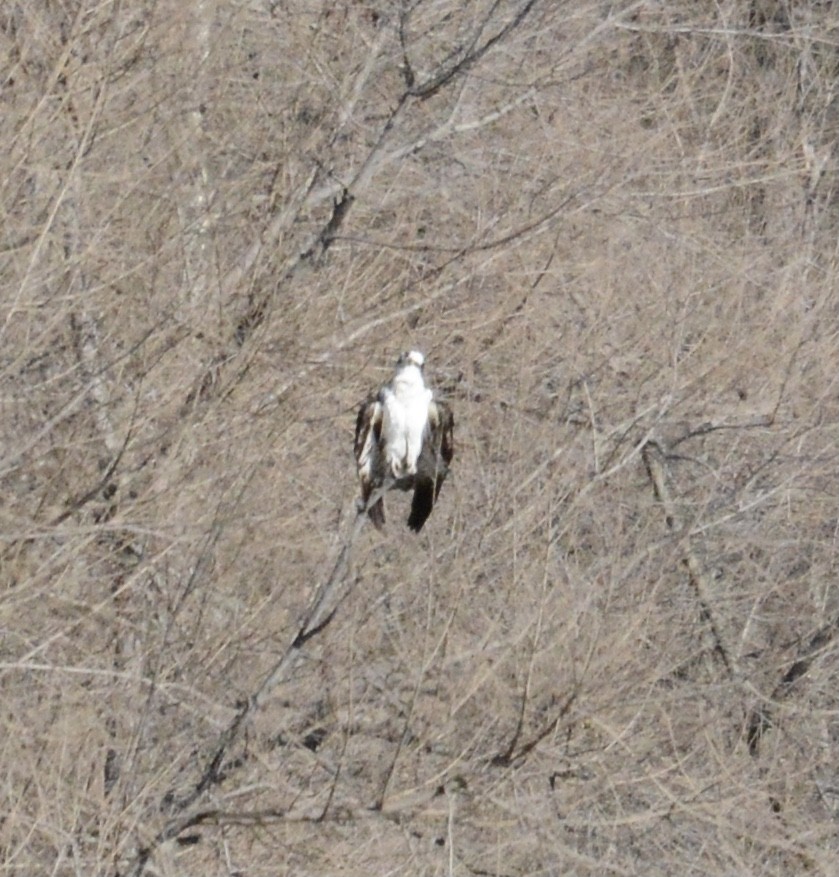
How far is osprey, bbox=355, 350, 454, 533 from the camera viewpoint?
7434 millimetres

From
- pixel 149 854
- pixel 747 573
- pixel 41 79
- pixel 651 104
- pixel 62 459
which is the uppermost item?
pixel 41 79

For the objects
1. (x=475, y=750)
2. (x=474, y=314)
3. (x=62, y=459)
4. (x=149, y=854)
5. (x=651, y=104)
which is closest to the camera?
(x=149, y=854)

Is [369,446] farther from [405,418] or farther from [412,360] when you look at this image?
[412,360]

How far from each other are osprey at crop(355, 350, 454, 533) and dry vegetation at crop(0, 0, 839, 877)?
36cm

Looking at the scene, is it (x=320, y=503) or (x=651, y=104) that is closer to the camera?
(x=320, y=503)

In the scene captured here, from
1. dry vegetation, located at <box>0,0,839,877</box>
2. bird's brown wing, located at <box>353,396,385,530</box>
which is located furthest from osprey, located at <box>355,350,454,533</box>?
dry vegetation, located at <box>0,0,839,877</box>

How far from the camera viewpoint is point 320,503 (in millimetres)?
9875

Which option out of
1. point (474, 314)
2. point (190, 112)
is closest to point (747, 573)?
point (474, 314)

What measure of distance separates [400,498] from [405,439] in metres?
3.42

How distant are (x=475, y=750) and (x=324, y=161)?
362 centimetres

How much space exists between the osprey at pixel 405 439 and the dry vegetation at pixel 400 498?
14.0 inches

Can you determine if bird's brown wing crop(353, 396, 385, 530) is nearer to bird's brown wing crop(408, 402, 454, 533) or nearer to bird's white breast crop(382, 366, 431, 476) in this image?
bird's white breast crop(382, 366, 431, 476)

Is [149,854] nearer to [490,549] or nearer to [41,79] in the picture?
[490,549]

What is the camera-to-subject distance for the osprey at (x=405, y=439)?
7.43 metres
